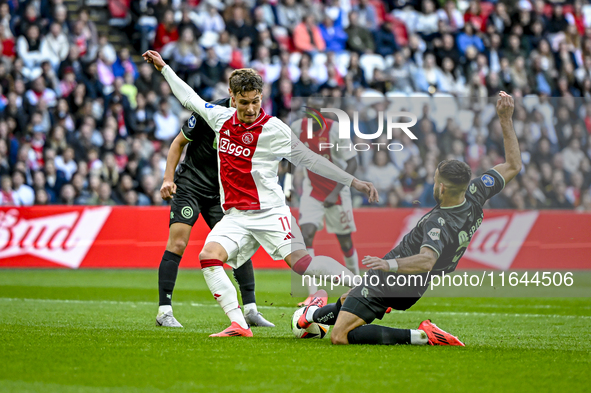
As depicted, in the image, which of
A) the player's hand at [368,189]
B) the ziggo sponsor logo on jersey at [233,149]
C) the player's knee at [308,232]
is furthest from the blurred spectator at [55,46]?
the player's hand at [368,189]

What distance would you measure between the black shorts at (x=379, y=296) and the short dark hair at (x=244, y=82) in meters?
1.63

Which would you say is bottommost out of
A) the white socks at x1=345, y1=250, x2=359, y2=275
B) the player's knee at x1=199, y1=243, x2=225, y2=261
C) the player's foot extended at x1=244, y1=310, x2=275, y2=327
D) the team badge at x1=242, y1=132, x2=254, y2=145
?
the player's foot extended at x1=244, y1=310, x2=275, y2=327

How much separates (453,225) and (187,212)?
2.58 meters

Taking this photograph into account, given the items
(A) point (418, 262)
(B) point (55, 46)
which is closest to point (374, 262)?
(A) point (418, 262)

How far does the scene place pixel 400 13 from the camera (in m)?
19.4

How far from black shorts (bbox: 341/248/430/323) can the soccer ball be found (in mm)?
472

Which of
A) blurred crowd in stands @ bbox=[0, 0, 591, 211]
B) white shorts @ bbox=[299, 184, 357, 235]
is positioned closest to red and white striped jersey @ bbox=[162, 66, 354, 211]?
blurred crowd in stands @ bbox=[0, 0, 591, 211]

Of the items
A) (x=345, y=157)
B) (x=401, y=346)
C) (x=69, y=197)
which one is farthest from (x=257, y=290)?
(x=401, y=346)

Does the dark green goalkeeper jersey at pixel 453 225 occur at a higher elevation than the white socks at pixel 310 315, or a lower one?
higher

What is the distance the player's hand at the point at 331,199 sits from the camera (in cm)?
915

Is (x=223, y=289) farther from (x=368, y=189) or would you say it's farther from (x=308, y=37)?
(x=308, y=37)

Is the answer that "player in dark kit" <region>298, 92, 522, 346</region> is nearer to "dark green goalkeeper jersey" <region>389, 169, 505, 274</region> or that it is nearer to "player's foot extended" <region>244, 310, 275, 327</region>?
"dark green goalkeeper jersey" <region>389, 169, 505, 274</region>

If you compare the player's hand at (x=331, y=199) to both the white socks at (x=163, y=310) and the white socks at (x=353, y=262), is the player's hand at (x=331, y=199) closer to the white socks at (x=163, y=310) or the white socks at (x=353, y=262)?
the white socks at (x=353, y=262)

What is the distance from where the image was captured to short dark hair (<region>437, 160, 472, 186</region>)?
219 inches
